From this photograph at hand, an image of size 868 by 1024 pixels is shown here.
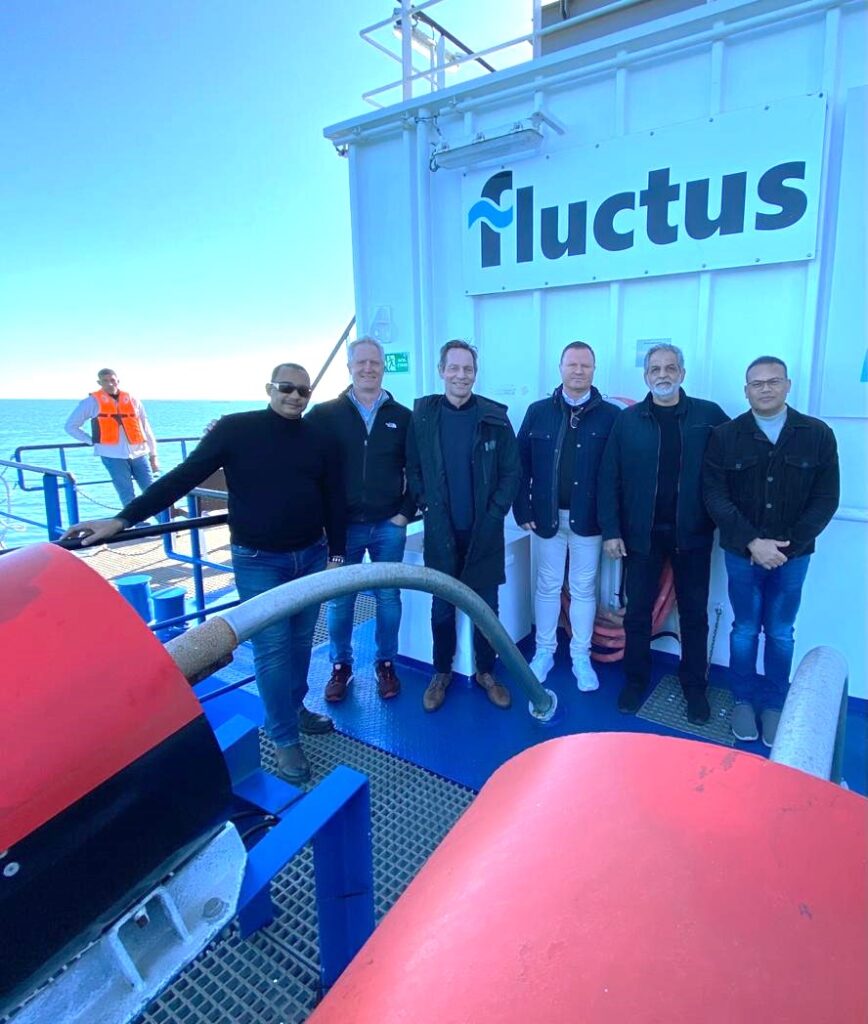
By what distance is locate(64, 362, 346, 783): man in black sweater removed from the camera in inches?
90.8

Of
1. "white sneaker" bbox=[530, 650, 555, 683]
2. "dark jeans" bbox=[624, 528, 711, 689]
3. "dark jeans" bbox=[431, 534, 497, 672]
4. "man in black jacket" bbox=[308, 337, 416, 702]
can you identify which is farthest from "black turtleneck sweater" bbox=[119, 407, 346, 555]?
"dark jeans" bbox=[624, 528, 711, 689]

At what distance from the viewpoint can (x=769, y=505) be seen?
261cm

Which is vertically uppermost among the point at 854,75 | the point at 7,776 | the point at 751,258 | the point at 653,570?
the point at 854,75

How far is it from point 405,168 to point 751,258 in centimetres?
217

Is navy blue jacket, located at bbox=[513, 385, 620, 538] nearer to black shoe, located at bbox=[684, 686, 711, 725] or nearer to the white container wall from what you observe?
the white container wall

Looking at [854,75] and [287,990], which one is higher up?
[854,75]

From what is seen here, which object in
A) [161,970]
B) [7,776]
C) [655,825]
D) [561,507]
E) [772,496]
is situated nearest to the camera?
[655,825]

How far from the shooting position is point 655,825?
0.54m

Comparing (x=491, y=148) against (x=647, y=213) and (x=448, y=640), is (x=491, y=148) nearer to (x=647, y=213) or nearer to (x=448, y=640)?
(x=647, y=213)

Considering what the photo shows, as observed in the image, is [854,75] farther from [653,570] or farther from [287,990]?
[287,990]

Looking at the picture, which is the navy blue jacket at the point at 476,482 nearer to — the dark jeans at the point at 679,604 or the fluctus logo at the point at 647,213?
the dark jeans at the point at 679,604

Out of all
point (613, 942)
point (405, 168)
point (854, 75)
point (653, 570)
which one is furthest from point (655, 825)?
point (405, 168)

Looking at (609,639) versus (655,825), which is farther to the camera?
(609,639)

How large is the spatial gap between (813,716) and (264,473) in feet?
6.47
